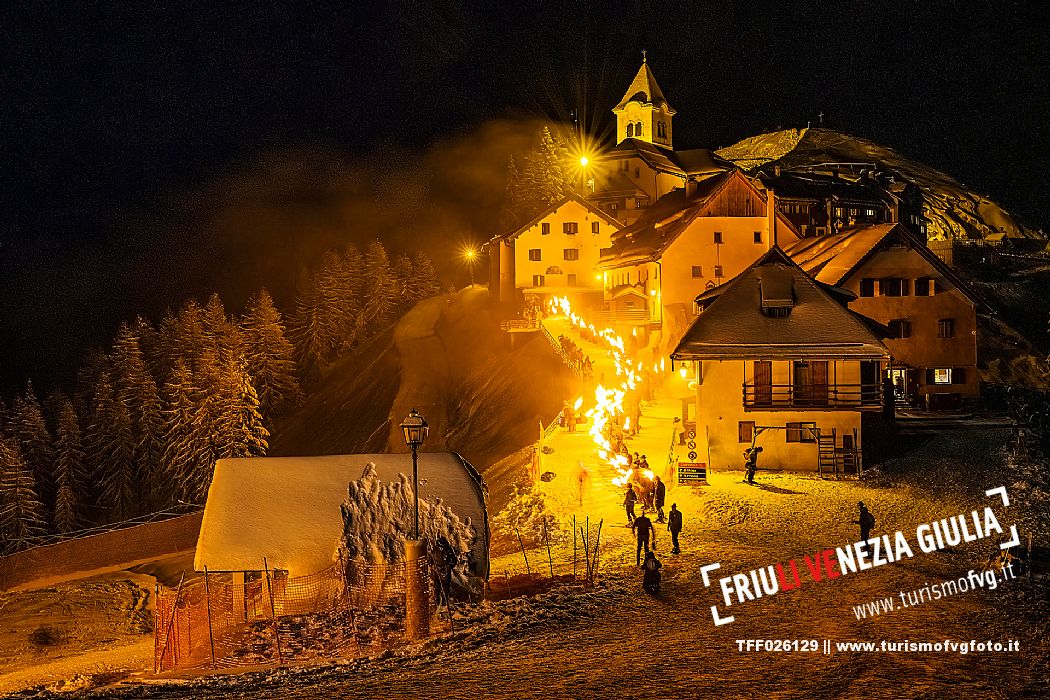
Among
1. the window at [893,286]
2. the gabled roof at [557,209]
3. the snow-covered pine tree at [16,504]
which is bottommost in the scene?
the snow-covered pine tree at [16,504]

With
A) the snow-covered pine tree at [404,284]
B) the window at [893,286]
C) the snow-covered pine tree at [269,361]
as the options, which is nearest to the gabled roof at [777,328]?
the window at [893,286]

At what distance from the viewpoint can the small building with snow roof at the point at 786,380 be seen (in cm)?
3403

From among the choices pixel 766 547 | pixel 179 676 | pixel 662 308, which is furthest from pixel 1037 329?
pixel 179 676

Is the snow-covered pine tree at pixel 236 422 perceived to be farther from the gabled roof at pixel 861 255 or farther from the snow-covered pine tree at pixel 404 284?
the snow-covered pine tree at pixel 404 284

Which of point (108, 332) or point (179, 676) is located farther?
point (108, 332)

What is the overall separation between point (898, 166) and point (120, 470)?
129m

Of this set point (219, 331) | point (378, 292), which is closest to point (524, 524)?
point (219, 331)

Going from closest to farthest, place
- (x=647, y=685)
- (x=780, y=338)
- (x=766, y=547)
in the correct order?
1. (x=647, y=685)
2. (x=766, y=547)
3. (x=780, y=338)

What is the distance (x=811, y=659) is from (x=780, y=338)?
21.7 m

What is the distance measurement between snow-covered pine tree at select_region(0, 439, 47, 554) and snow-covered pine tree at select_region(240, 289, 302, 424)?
1071 inches

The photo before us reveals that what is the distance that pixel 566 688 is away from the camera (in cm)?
1375

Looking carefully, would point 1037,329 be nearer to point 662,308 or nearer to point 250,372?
point 662,308

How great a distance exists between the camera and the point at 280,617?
19.6m

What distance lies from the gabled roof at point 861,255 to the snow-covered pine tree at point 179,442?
136 ft
